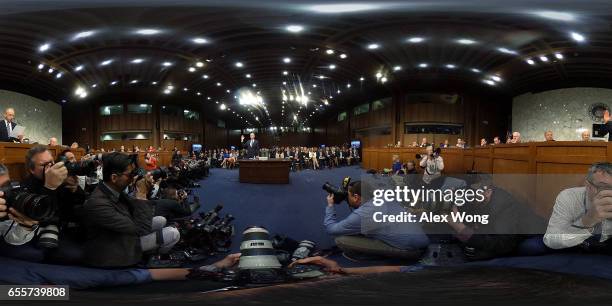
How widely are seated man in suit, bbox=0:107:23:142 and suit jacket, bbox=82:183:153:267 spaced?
291 millimetres

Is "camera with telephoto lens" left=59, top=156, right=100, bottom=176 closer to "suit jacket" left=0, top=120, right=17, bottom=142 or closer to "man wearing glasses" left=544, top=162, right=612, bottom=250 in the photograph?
"suit jacket" left=0, top=120, right=17, bottom=142

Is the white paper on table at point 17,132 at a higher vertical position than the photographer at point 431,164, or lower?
higher

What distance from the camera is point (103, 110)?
3.11ft

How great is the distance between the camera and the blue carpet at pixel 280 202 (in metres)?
0.94

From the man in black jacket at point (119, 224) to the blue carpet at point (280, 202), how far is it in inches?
6.9

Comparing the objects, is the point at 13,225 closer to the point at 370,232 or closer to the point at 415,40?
the point at 370,232

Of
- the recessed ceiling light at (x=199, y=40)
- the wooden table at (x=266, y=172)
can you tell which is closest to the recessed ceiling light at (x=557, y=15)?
the wooden table at (x=266, y=172)

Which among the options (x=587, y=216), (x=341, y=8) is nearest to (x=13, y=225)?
(x=341, y=8)

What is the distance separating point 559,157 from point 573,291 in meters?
0.43

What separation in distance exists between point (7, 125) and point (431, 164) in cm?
133

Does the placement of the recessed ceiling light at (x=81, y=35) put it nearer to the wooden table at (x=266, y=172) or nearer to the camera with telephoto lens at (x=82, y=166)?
the camera with telephoto lens at (x=82, y=166)

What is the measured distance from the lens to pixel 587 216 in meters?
0.87

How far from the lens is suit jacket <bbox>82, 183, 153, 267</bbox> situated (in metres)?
0.85

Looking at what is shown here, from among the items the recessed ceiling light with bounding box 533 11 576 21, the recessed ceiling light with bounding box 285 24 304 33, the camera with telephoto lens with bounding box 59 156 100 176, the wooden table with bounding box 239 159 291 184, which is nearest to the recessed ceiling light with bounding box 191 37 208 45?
the recessed ceiling light with bounding box 285 24 304 33
